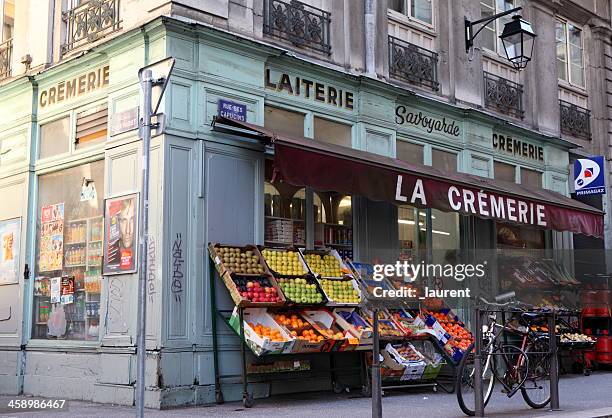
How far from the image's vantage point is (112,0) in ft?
39.5

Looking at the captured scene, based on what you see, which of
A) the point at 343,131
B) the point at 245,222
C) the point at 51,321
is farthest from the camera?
the point at 343,131

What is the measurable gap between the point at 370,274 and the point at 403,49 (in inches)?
180

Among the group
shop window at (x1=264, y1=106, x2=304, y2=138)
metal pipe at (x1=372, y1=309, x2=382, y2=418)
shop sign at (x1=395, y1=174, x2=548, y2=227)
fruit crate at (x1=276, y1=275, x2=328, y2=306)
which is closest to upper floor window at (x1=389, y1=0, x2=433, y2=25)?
shop window at (x1=264, y1=106, x2=304, y2=138)

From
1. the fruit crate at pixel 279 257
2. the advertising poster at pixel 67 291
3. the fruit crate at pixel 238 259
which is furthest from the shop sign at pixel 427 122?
the advertising poster at pixel 67 291

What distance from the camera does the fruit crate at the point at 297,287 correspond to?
10.8 metres

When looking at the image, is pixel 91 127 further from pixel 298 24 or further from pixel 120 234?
pixel 298 24

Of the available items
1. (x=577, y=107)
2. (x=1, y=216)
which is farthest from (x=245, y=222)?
(x=577, y=107)

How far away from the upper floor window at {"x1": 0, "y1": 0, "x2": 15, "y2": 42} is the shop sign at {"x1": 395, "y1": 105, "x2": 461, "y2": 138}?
717 cm

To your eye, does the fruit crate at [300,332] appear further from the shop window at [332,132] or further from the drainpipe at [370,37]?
the drainpipe at [370,37]

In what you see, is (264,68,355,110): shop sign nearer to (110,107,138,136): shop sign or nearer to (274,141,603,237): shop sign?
(274,141,603,237): shop sign

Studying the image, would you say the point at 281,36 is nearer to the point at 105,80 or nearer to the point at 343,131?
the point at 343,131

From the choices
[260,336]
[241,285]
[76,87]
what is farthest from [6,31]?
[260,336]

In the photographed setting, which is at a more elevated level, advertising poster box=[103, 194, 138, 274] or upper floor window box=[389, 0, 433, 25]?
upper floor window box=[389, 0, 433, 25]

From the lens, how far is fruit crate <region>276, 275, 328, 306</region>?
35.5 feet
